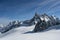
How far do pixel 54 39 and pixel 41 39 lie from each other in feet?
6.58

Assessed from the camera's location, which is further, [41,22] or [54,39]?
[41,22]

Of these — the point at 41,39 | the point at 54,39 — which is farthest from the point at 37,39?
the point at 54,39

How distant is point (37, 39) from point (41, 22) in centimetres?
4084

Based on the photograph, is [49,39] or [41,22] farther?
[41,22]

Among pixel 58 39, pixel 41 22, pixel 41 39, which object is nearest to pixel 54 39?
pixel 58 39

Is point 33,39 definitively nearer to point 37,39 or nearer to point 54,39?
point 37,39

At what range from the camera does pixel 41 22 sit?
62469mm

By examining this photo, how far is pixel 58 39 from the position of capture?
68.3 feet

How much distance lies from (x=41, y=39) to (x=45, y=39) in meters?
0.63

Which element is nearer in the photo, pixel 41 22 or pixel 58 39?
pixel 58 39

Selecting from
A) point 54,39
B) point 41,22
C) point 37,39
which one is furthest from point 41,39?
point 41,22

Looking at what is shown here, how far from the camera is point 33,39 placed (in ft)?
72.7

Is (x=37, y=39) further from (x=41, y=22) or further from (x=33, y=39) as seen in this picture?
(x=41, y=22)

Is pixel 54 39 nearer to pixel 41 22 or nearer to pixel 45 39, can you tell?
pixel 45 39
